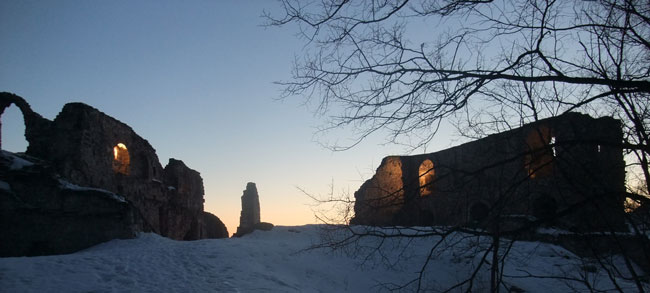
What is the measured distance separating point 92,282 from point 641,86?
7.51 metres

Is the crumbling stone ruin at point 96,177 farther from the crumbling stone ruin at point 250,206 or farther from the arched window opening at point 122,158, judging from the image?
the crumbling stone ruin at point 250,206

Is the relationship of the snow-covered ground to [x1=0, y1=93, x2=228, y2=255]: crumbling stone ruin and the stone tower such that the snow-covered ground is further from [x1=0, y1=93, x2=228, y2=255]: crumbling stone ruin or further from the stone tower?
the stone tower

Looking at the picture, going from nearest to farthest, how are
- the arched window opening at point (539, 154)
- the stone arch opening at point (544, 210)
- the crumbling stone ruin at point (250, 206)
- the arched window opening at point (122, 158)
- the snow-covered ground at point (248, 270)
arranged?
1. the arched window opening at point (539, 154)
2. the stone arch opening at point (544, 210)
3. the snow-covered ground at point (248, 270)
4. the arched window opening at point (122, 158)
5. the crumbling stone ruin at point (250, 206)

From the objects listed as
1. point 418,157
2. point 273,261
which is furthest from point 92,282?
point 418,157

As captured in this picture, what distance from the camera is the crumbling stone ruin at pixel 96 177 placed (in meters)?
A: 11.1

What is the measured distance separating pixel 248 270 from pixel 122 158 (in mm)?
12624

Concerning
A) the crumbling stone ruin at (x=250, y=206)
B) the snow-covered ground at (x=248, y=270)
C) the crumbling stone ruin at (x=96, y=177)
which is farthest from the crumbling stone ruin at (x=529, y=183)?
the crumbling stone ruin at (x=250, y=206)

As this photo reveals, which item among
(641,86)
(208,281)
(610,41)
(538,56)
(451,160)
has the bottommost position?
(208,281)

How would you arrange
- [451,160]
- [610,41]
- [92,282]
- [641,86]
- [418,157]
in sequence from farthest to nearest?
[418,157] → [451,160] → [92,282] → [610,41] → [641,86]

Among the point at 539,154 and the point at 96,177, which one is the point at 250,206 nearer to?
the point at 96,177

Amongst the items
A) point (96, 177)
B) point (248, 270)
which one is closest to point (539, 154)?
point (248, 270)

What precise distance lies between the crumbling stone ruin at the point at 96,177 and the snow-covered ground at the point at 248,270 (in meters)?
1.76

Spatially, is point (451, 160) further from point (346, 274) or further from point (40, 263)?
point (40, 263)

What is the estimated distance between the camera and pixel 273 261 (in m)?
10.6
